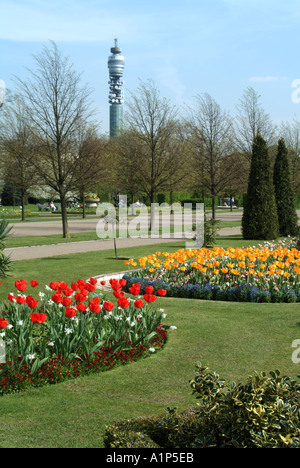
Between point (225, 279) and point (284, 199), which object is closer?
point (225, 279)

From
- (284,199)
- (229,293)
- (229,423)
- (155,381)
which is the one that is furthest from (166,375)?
(284,199)

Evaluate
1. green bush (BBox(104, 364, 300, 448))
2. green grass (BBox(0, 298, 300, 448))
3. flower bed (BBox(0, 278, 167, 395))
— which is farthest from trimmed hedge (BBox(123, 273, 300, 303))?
green bush (BBox(104, 364, 300, 448))

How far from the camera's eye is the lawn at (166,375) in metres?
4.01

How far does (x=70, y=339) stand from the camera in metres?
5.57

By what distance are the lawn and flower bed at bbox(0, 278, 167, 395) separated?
150 mm

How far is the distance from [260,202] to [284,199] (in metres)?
2.18

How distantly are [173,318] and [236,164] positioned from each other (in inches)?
754

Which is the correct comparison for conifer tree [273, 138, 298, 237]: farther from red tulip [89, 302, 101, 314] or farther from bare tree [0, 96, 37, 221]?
red tulip [89, 302, 101, 314]

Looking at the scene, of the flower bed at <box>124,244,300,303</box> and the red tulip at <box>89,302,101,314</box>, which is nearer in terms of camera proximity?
the red tulip at <box>89,302,101,314</box>

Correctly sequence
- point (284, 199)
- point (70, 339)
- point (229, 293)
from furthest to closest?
point (284, 199)
point (229, 293)
point (70, 339)

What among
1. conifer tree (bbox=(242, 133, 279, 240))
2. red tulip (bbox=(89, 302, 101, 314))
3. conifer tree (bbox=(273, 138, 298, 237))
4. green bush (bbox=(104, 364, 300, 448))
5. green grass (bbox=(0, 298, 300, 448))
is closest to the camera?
green bush (bbox=(104, 364, 300, 448))

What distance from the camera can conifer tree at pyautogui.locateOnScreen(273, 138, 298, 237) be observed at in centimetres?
2130

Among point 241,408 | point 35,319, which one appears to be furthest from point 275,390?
point 35,319

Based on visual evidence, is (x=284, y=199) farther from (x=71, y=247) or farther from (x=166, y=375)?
(x=166, y=375)
